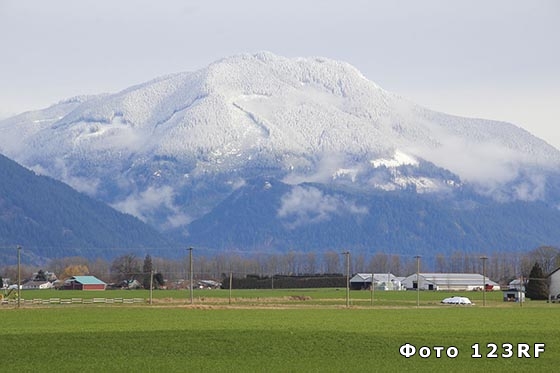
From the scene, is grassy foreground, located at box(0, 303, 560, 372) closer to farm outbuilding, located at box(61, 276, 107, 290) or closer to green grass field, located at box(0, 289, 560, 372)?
green grass field, located at box(0, 289, 560, 372)

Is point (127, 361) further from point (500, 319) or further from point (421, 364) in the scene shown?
point (500, 319)

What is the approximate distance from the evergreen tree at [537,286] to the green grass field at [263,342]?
59464 millimetres

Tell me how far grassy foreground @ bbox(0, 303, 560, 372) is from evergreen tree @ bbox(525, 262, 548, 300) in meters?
59.4

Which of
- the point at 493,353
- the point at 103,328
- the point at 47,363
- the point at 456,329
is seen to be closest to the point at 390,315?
the point at 456,329

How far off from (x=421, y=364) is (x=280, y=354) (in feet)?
21.9

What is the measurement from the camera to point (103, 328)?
62.1m

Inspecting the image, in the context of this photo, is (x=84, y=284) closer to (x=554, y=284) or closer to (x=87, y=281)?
(x=87, y=281)

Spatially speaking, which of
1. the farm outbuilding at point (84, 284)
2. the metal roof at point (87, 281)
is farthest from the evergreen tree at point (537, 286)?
the metal roof at point (87, 281)

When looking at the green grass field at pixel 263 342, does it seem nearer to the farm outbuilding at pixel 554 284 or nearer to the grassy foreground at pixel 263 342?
the grassy foreground at pixel 263 342

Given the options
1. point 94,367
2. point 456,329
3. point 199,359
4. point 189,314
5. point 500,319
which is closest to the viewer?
point 94,367

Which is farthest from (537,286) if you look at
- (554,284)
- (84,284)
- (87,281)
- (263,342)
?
(263,342)

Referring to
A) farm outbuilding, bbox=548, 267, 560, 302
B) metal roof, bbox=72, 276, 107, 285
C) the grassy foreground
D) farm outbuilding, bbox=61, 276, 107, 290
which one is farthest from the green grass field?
metal roof, bbox=72, 276, 107, 285

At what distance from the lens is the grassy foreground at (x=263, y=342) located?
44125 millimetres

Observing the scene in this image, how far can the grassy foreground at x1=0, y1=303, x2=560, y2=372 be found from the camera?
44125 millimetres
